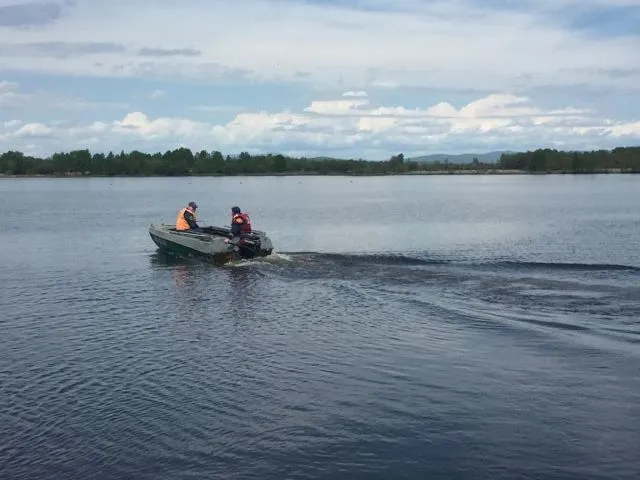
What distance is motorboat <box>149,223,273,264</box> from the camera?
30.0 meters

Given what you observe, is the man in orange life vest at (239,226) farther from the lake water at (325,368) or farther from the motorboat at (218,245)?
the lake water at (325,368)

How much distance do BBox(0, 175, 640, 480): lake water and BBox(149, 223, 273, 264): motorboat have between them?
0.53 meters

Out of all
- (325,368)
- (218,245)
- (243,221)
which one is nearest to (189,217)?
(218,245)

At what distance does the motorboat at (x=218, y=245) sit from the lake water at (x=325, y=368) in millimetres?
533

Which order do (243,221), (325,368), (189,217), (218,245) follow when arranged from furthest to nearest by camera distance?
(189,217)
(243,221)
(218,245)
(325,368)

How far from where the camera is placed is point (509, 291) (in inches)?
908

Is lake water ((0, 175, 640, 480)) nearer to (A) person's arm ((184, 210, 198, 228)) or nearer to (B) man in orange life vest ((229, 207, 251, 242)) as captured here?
(B) man in orange life vest ((229, 207, 251, 242))

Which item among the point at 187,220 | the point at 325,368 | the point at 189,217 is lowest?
the point at 325,368

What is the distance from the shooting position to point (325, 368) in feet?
52.5

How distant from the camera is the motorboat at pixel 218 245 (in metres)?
30.0

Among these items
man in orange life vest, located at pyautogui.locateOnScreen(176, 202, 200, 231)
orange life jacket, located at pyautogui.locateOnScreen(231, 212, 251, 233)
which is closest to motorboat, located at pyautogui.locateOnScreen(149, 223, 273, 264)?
orange life jacket, located at pyautogui.locateOnScreen(231, 212, 251, 233)

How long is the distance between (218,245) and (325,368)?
48.8 ft

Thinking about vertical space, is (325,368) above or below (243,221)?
below

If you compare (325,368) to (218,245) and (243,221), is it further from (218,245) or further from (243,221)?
(243,221)
